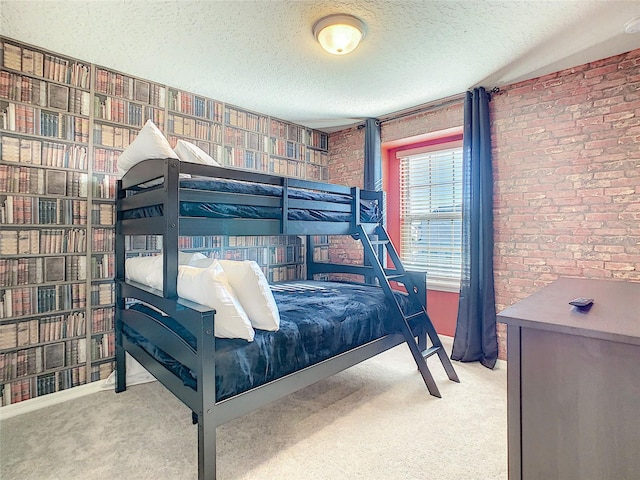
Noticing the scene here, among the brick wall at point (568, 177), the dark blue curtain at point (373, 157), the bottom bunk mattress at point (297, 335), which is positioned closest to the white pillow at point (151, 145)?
the bottom bunk mattress at point (297, 335)

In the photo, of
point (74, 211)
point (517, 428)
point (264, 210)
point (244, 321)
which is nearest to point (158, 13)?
point (264, 210)

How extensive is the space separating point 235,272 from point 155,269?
1.96 feet

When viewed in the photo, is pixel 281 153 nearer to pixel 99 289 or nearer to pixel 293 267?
pixel 293 267

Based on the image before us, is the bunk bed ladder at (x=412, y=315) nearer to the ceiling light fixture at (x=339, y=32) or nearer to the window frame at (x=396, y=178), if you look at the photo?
the window frame at (x=396, y=178)

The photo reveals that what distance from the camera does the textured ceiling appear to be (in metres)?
1.95

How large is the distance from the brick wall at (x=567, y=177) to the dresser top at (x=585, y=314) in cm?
102

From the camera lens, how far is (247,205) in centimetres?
205

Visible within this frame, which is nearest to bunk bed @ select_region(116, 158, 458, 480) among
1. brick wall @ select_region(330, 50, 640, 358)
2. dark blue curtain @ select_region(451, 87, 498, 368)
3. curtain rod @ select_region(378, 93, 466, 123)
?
dark blue curtain @ select_region(451, 87, 498, 368)

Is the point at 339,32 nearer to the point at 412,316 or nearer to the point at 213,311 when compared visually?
the point at 213,311

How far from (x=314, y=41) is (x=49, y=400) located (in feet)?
10.00

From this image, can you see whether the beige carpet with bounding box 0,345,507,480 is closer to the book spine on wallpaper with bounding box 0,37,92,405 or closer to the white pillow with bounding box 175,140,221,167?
the book spine on wallpaper with bounding box 0,37,92,405

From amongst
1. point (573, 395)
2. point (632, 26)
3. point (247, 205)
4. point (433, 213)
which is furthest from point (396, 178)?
point (573, 395)

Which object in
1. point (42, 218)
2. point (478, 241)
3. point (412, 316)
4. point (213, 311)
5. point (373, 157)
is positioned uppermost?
point (373, 157)

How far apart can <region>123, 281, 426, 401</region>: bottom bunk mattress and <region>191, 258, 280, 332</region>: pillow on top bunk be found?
0.06 meters
